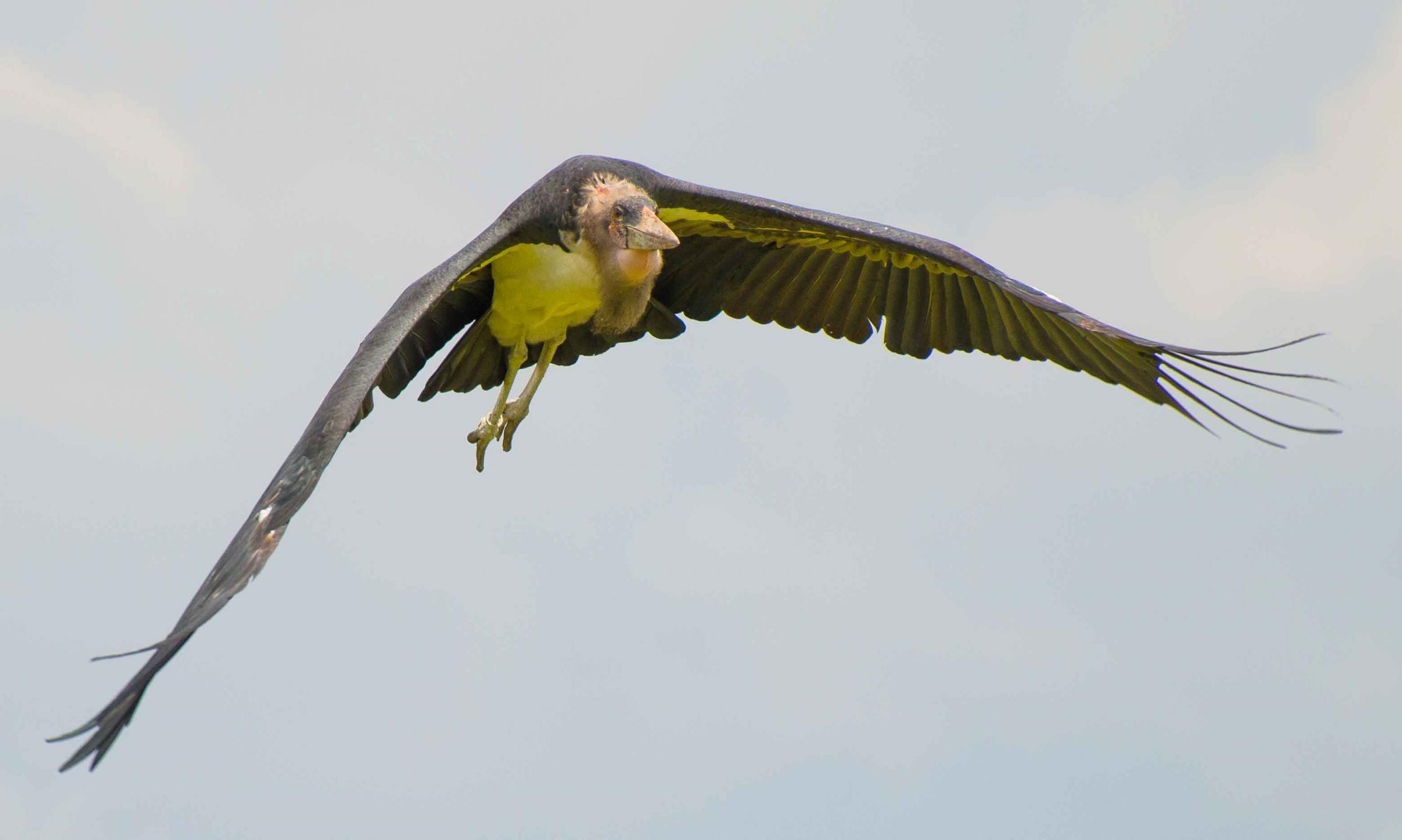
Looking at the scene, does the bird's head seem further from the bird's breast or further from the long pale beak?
the bird's breast

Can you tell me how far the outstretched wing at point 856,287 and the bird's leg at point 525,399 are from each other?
115cm

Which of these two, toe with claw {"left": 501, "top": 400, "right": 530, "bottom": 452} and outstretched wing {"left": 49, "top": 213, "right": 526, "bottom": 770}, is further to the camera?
toe with claw {"left": 501, "top": 400, "right": 530, "bottom": 452}

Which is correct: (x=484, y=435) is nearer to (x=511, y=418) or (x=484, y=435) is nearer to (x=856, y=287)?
(x=511, y=418)

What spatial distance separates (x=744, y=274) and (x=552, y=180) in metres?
2.32

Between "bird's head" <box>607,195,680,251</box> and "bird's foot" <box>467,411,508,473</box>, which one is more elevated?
"bird's head" <box>607,195,680,251</box>

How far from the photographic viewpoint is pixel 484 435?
14.4 m

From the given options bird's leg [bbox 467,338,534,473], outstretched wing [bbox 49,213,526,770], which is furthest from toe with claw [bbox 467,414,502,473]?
outstretched wing [bbox 49,213,526,770]

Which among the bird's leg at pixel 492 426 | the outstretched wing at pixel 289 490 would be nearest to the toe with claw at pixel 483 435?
the bird's leg at pixel 492 426

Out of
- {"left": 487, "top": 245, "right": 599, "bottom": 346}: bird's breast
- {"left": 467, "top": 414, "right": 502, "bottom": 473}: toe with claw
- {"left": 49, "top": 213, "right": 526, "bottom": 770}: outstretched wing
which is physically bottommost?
{"left": 49, "top": 213, "right": 526, "bottom": 770}: outstretched wing

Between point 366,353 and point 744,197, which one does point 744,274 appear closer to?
point 744,197

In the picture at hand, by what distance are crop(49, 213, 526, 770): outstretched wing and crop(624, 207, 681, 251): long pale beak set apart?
136cm

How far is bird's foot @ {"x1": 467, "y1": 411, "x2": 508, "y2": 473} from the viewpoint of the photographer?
1441 cm

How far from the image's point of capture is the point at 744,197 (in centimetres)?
1395

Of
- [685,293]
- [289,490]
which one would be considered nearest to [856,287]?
[685,293]
